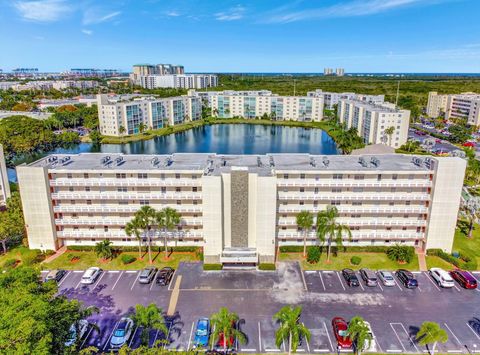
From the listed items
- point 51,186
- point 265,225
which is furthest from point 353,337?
point 51,186

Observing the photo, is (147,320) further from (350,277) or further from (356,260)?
(356,260)

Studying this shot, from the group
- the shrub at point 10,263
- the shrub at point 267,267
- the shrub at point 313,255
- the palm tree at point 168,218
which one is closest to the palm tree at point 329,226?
the shrub at point 313,255

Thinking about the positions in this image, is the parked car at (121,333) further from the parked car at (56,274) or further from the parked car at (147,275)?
the parked car at (56,274)

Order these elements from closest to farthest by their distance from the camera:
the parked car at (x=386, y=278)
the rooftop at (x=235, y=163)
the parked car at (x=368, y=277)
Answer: the parked car at (x=368, y=277) < the parked car at (x=386, y=278) < the rooftop at (x=235, y=163)

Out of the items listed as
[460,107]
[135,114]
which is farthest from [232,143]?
[460,107]

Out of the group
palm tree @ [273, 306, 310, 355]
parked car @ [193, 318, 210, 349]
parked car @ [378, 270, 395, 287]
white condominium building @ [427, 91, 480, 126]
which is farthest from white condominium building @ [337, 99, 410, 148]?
parked car @ [193, 318, 210, 349]

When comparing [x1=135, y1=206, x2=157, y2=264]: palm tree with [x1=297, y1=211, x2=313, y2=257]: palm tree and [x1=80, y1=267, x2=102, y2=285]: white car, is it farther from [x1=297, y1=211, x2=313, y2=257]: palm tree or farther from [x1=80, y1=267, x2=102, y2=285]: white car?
[x1=297, y1=211, x2=313, y2=257]: palm tree
